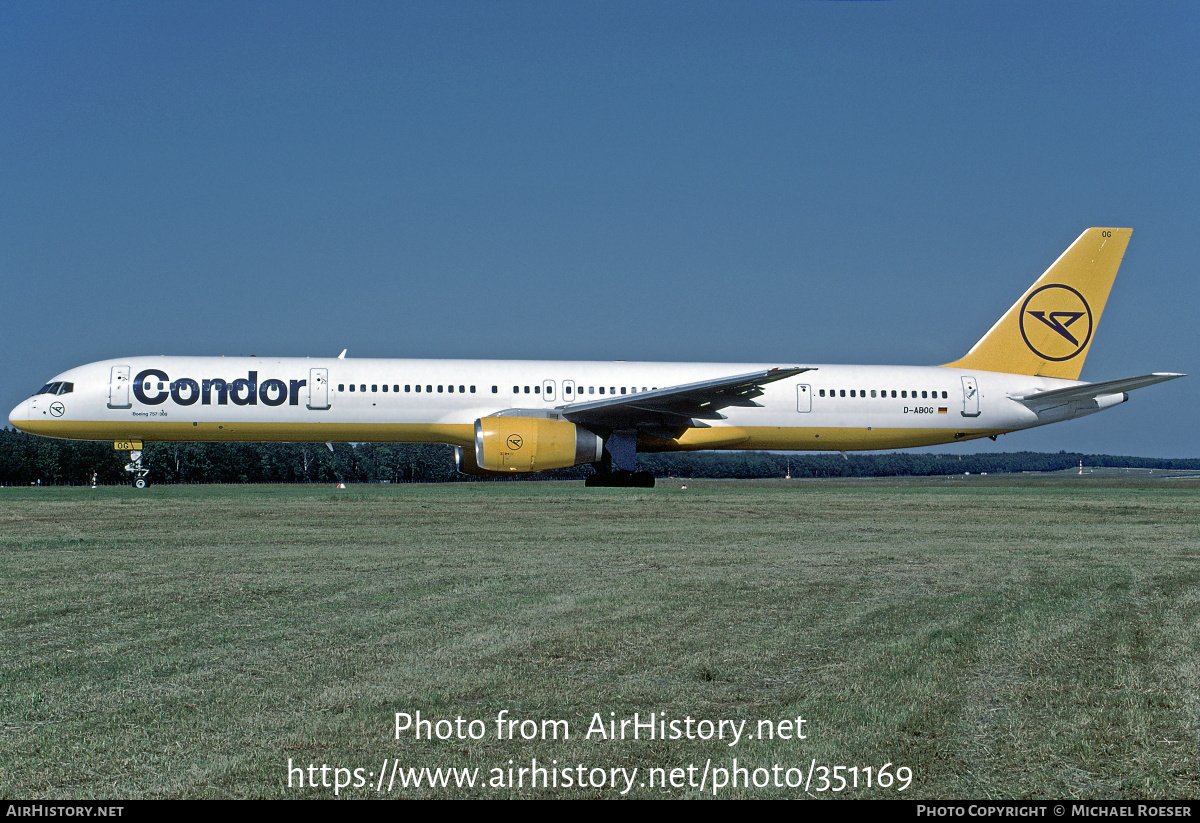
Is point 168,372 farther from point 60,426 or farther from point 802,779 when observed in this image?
point 802,779

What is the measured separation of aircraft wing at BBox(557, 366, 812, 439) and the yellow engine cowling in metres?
1.19

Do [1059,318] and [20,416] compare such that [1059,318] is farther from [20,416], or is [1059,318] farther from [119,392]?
[20,416]

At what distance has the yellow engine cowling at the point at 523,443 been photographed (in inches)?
1001

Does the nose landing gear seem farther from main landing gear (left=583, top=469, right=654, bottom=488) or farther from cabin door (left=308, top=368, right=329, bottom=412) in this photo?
main landing gear (left=583, top=469, right=654, bottom=488)

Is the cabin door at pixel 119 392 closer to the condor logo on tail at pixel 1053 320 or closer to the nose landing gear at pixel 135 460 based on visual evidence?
the nose landing gear at pixel 135 460

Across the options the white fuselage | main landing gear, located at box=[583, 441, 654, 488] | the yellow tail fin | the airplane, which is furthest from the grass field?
the yellow tail fin

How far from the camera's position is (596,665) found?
6.91 meters

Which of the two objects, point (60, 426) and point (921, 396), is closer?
point (60, 426)

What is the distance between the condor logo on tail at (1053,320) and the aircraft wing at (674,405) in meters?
11.0

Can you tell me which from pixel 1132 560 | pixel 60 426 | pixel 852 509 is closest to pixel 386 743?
pixel 1132 560

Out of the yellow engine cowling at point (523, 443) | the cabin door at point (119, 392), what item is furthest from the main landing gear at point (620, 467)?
the cabin door at point (119, 392)

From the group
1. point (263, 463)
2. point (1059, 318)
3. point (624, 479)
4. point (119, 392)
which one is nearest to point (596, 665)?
point (624, 479)
